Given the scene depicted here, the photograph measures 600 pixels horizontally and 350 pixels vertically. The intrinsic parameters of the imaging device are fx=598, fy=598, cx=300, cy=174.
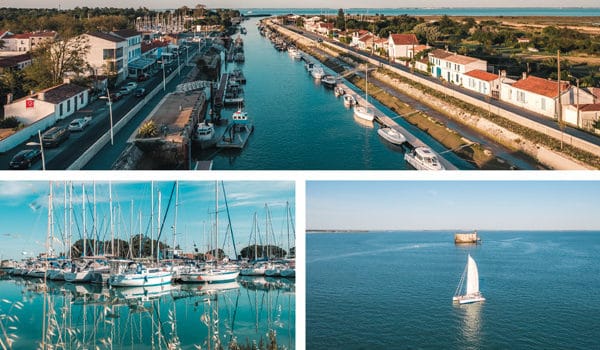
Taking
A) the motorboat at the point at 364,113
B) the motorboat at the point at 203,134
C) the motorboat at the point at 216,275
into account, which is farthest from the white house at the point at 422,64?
the motorboat at the point at 216,275

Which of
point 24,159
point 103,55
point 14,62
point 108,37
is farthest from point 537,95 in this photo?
point 14,62

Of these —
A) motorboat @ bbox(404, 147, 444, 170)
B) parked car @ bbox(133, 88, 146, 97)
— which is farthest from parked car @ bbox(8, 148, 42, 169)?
motorboat @ bbox(404, 147, 444, 170)

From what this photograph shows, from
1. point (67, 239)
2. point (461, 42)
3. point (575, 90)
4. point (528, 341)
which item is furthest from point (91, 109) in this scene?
point (461, 42)

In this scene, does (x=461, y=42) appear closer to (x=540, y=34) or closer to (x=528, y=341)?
(x=540, y=34)

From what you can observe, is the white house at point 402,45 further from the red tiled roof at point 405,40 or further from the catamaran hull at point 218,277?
the catamaran hull at point 218,277

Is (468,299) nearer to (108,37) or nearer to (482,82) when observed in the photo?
(482,82)

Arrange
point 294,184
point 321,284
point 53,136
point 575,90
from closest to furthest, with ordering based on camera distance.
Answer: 1. point 294,184
2. point 321,284
3. point 53,136
4. point 575,90
